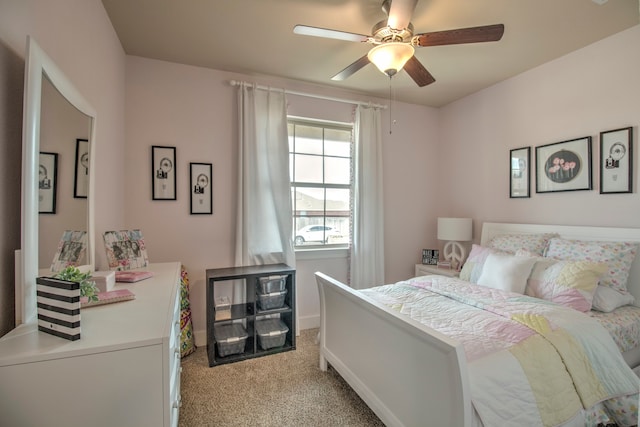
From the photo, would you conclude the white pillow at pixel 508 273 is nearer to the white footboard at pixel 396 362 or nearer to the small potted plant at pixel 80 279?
the white footboard at pixel 396 362

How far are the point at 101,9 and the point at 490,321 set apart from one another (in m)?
3.11

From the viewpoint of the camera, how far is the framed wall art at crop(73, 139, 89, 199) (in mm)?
1463

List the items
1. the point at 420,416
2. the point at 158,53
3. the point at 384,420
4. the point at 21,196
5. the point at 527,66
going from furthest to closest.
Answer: the point at 527,66
the point at 158,53
the point at 384,420
the point at 420,416
the point at 21,196

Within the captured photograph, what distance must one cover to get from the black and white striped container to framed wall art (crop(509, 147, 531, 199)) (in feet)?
11.6

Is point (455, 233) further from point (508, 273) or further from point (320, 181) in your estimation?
point (320, 181)

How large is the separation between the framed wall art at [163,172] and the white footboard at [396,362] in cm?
168

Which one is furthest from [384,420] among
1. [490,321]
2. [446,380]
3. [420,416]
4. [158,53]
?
[158,53]

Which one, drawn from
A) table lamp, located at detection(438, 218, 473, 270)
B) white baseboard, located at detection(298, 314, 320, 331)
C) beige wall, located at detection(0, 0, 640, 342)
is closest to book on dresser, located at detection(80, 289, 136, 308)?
beige wall, located at detection(0, 0, 640, 342)

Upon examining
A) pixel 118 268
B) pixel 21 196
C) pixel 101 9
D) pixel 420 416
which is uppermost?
pixel 101 9

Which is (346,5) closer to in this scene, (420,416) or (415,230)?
(420,416)

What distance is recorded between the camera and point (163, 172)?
9.07 ft

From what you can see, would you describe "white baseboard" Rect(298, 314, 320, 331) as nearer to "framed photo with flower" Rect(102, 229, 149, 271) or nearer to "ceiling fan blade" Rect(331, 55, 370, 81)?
"framed photo with flower" Rect(102, 229, 149, 271)

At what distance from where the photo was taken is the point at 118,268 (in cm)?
188

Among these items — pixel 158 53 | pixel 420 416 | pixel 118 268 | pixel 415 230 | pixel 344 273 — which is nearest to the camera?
pixel 420 416
